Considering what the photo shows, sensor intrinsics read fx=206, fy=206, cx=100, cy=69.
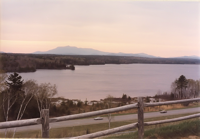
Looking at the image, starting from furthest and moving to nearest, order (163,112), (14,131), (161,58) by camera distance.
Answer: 1. (161,58)
2. (163,112)
3. (14,131)

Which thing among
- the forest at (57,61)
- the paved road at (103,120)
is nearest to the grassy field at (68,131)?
the paved road at (103,120)

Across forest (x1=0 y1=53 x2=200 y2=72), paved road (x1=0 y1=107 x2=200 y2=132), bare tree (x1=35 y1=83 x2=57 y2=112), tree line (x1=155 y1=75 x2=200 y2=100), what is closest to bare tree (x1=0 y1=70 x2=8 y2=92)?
forest (x1=0 y1=53 x2=200 y2=72)

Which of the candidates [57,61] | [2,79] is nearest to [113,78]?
[57,61]

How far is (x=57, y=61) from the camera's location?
14.9ft

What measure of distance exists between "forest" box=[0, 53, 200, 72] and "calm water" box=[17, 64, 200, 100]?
0.36 ft

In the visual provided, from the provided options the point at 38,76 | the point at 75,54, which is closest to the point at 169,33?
the point at 75,54

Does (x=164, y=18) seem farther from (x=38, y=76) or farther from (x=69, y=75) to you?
(x=38, y=76)

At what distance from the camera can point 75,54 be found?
4438 millimetres

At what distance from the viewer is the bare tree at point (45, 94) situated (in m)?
4.09

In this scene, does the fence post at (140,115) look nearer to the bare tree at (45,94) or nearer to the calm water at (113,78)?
the calm water at (113,78)

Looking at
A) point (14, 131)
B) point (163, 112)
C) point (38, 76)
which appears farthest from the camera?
point (163, 112)

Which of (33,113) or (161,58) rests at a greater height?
(161,58)

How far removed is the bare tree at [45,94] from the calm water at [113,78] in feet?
0.34

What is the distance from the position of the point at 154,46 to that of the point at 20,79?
3.15 meters
